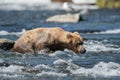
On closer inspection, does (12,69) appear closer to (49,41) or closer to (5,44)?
(49,41)

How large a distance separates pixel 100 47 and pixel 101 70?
7.68 m

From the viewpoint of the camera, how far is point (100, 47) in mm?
28406

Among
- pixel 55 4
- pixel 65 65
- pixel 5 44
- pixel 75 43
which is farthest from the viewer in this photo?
pixel 55 4

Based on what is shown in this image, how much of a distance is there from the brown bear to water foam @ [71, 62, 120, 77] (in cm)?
427

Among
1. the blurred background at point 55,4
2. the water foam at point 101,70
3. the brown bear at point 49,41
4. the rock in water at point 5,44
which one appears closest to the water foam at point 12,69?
the water foam at point 101,70

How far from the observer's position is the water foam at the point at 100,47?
1078 inches

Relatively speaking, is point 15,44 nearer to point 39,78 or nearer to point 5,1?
point 39,78

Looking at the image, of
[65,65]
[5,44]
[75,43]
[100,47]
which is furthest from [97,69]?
[5,44]

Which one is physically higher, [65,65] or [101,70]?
[101,70]

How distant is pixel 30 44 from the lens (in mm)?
26203

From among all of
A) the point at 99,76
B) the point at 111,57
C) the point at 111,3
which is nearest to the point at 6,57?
the point at 111,57

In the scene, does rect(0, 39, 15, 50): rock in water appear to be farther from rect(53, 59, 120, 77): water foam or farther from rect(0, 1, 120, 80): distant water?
rect(53, 59, 120, 77): water foam

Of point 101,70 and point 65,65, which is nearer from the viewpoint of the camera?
point 101,70

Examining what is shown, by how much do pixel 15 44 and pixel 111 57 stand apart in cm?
490
